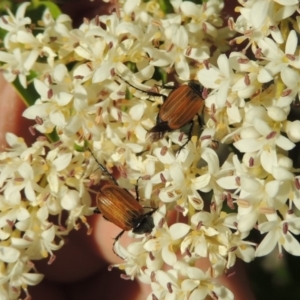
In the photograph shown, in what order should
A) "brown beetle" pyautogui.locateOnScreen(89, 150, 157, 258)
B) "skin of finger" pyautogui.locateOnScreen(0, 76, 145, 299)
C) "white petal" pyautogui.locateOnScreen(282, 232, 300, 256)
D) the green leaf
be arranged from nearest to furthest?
"white petal" pyautogui.locateOnScreen(282, 232, 300, 256) < "brown beetle" pyautogui.locateOnScreen(89, 150, 157, 258) < the green leaf < "skin of finger" pyautogui.locateOnScreen(0, 76, 145, 299)

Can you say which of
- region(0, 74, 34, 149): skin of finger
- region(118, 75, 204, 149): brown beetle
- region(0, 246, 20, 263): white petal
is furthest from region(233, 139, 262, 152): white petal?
region(0, 74, 34, 149): skin of finger

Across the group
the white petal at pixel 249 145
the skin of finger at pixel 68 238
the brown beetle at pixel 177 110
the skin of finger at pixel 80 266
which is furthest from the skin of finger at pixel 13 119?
the white petal at pixel 249 145

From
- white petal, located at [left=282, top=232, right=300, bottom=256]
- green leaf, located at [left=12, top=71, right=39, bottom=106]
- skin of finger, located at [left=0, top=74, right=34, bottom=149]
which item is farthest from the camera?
skin of finger, located at [left=0, top=74, right=34, bottom=149]

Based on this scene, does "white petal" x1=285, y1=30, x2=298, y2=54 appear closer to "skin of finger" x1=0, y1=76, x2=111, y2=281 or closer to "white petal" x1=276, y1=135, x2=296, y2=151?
"white petal" x1=276, y1=135, x2=296, y2=151

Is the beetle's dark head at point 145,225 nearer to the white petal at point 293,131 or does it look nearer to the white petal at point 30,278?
the white petal at point 30,278

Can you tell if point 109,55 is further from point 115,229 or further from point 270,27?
point 115,229

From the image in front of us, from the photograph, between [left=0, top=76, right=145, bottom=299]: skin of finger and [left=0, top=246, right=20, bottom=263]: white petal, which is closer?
[left=0, top=246, right=20, bottom=263]: white petal
